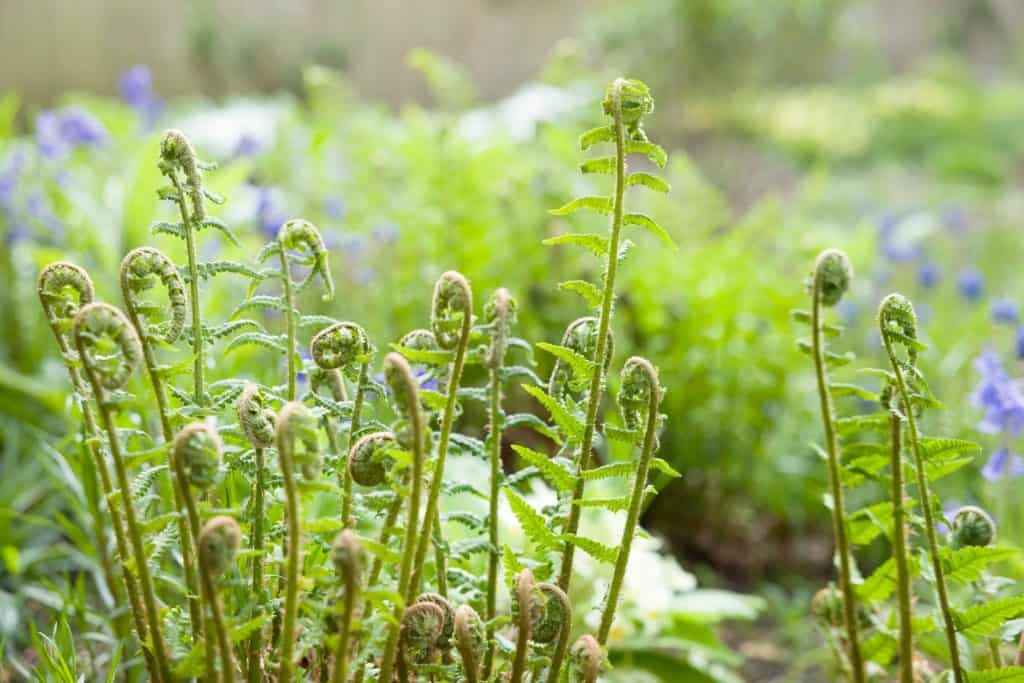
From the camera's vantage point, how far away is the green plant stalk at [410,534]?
1.95ft

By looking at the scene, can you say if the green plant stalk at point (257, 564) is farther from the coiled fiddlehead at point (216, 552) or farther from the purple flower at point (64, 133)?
the purple flower at point (64, 133)

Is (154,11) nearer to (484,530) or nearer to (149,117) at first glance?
(149,117)

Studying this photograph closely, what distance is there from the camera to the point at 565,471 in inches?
28.4

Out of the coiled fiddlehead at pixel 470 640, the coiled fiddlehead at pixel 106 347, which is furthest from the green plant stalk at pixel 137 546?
the coiled fiddlehead at pixel 470 640

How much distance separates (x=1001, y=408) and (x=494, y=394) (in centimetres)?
75

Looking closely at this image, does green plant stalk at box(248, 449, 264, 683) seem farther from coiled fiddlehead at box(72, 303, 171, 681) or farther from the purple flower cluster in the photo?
the purple flower cluster

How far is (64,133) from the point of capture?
9.04ft

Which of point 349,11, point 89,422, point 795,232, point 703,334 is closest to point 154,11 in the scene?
point 349,11

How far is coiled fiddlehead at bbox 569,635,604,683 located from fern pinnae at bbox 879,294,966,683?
25 centimetres

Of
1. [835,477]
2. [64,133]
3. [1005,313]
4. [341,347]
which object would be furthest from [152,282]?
[64,133]

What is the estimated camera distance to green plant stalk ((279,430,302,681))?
57cm

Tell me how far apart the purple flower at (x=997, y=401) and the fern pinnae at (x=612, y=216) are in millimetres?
631

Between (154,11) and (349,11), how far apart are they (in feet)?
4.16

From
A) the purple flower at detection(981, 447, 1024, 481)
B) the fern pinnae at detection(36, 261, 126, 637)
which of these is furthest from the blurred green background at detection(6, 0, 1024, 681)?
the fern pinnae at detection(36, 261, 126, 637)
